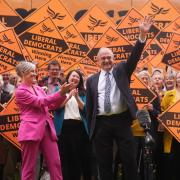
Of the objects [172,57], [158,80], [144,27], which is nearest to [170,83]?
[158,80]

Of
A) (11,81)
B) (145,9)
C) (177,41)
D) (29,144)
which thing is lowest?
(29,144)

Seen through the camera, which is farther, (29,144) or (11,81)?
(11,81)

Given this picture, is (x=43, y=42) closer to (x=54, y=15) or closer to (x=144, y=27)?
(x=54, y=15)

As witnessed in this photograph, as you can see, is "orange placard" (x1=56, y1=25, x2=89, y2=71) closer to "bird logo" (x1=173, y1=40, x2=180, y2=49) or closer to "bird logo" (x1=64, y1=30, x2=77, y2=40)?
"bird logo" (x1=64, y1=30, x2=77, y2=40)

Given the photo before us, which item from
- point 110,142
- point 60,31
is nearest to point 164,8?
point 60,31

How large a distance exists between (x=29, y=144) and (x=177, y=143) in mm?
2140

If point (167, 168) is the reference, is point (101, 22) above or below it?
above

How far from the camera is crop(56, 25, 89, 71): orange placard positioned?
8.46 meters

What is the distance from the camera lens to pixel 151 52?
9367 millimetres

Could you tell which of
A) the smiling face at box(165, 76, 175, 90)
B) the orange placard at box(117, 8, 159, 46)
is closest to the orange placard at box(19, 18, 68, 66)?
the orange placard at box(117, 8, 159, 46)

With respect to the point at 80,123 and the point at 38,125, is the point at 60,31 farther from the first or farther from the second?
the point at 38,125

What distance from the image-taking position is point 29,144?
19.4 feet

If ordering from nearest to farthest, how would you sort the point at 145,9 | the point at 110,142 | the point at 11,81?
the point at 110,142, the point at 11,81, the point at 145,9

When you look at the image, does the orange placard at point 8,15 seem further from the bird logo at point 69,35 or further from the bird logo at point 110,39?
the bird logo at point 110,39
